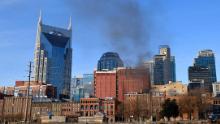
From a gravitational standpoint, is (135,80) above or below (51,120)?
above

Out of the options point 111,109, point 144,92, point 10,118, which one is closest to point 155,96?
point 144,92

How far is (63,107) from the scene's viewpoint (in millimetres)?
195250

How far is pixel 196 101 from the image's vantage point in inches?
4852

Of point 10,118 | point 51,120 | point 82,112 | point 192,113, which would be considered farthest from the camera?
point 82,112

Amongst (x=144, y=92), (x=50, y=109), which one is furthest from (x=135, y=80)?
(x=50, y=109)

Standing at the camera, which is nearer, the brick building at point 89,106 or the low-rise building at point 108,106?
the brick building at point 89,106

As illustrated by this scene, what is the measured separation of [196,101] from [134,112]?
32.8m

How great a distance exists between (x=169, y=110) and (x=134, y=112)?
161ft

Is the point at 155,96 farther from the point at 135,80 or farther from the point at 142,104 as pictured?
the point at 142,104

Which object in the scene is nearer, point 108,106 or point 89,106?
point 89,106

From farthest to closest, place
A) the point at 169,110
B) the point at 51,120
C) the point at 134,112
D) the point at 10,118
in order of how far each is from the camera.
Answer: the point at 10,118 < the point at 134,112 < the point at 51,120 < the point at 169,110

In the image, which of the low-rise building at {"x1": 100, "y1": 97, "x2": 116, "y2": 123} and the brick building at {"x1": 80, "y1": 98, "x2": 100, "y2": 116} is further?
the low-rise building at {"x1": 100, "y1": 97, "x2": 116, "y2": 123}

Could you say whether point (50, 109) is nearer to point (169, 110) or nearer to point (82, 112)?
point (82, 112)

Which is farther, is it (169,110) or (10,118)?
(10,118)
